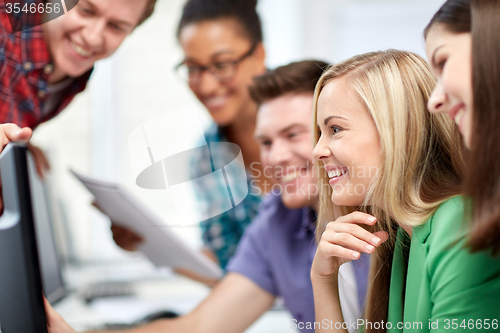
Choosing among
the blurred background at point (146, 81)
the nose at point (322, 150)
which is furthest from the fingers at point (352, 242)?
the blurred background at point (146, 81)

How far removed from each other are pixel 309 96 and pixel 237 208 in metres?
0.63

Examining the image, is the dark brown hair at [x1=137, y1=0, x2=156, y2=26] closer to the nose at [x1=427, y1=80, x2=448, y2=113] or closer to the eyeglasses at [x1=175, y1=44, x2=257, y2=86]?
the eyeglasses at [x1=175, y1=44, x2=257, y2=86]

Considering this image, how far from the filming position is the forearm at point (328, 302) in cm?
63

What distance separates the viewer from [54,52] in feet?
2.98

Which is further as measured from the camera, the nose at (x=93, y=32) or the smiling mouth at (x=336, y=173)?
the nose at (x=93, y=32)

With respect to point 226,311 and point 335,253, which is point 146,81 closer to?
point 226,311

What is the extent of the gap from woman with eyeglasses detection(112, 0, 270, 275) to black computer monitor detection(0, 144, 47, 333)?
0.72m

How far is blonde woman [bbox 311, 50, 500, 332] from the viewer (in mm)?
516

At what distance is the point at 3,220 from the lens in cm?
55

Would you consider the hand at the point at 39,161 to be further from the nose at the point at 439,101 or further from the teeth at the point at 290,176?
the nose at the point at 439,101

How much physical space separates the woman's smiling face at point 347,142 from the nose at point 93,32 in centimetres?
56

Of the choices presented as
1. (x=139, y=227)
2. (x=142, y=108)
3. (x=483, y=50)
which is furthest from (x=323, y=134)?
(x=142, y=108)

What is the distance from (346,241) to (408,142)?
162mm

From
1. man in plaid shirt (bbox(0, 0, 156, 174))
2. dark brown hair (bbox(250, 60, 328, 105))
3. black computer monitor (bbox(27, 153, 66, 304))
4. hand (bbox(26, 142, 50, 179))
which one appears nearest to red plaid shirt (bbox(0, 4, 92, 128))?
man in plaid shirt (bbox(0, 0, 156, 174))
